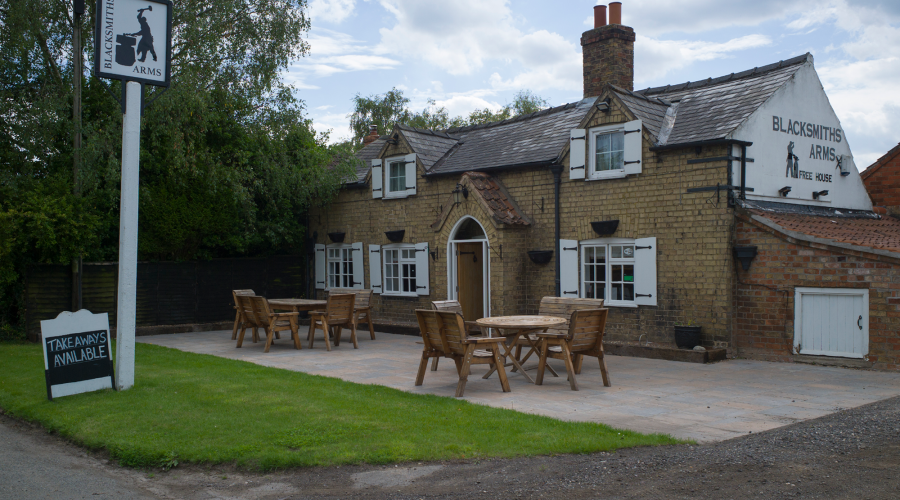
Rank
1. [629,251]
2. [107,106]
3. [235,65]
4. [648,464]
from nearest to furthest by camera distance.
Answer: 1. [648,464]
2. [629,251]
3. [107,106]
4. [235,65]

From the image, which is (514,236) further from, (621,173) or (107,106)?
(107,106)

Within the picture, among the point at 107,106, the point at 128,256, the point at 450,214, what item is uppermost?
the point at 107,106

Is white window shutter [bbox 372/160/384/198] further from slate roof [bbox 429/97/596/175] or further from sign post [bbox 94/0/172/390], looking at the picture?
sign post [bbox 94/0/172/390]

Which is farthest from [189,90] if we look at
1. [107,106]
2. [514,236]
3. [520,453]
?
[520,453]

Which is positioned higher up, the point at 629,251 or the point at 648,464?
the point at 629,251

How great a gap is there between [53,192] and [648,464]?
1242 centimetres

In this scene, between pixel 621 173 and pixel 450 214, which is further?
pixel 450 214

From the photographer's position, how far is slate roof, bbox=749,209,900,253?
33.9 feet

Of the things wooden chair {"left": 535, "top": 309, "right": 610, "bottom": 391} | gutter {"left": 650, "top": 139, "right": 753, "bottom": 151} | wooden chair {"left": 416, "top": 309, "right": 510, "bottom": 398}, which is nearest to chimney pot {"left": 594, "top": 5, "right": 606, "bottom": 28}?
gutter {"left": 650, "top": 139, "right": 753, "bottom": 151}

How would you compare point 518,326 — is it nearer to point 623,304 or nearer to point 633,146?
point 623,304

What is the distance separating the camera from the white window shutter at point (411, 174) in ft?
53.6

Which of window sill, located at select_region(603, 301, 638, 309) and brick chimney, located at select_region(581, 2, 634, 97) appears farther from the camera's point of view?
brick chimney, located at select_region(581, 2, 634, 97)

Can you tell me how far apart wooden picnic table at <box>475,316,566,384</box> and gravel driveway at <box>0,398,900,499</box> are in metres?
3.33

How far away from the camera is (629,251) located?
41.1 ft
